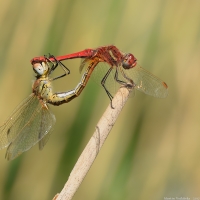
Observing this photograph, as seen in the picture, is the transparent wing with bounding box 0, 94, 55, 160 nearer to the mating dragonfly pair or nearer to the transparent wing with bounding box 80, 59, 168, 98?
the mating dragonfly pair

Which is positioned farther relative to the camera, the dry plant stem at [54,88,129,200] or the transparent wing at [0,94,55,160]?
the transparent wing at [0,94,55,160]

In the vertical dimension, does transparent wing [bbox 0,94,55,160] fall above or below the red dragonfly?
below

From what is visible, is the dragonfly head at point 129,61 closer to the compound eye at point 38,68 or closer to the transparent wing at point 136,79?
the transparent wing at point 136,79

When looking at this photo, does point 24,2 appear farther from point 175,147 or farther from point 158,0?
point 175,147

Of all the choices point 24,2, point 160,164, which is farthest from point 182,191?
point 24,2

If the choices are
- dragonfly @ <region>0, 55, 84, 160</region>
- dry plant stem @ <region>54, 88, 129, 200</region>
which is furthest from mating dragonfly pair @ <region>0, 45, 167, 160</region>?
dry plant stem @ <region>54, 88, 129, 200</region>

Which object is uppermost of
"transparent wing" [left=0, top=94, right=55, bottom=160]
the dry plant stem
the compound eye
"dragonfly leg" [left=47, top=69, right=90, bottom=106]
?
the compound eye
